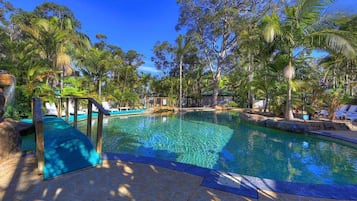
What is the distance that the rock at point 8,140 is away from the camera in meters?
3.45

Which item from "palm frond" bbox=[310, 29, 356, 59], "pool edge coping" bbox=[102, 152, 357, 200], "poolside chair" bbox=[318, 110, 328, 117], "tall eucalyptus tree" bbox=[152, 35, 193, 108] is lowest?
"pool edge coping" bbox=[102, 152, 357, 200]

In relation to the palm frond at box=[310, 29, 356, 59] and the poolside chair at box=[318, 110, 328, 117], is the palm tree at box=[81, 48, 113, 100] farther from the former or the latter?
the poolside chair at box=[318, 110, 328, 117]

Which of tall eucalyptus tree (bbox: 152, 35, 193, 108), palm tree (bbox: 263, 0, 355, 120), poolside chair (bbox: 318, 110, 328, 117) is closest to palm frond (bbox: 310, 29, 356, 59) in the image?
palm tree (bbox: 263, 0, 355, 120)

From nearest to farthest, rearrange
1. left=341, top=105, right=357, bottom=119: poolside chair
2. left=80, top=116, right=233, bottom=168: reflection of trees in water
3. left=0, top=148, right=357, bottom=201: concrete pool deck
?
left=0, top=148, right=357, bottom=201: concrete pool deck
left=80, top=116, right=233, bottom=168: reflection of trees in water
left=341, top=105, right=357, bottom=119: poolside chair

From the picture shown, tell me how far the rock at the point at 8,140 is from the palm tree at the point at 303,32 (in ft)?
28.8

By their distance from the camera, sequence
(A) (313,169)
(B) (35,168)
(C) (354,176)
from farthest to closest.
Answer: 1. (A) (313,169)
2. (C) (354,176)
3. (B) (35,168)

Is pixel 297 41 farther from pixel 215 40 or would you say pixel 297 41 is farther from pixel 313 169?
pixel 215 40

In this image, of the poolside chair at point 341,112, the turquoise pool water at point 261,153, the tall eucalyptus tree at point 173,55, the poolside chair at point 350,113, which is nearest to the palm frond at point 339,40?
the turquoise pool water at point 261,153

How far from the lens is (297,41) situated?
29.2 feet

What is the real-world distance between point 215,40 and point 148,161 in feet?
75.0

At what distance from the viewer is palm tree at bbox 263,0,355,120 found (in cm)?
775

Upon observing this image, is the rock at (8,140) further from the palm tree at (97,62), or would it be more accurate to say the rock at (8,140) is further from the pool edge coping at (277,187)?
the palm tree at (97,62)

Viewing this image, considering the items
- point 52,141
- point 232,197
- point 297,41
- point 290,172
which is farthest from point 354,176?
point 297,41

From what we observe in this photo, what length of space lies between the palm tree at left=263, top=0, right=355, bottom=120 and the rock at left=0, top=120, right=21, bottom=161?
8790 millimetres
